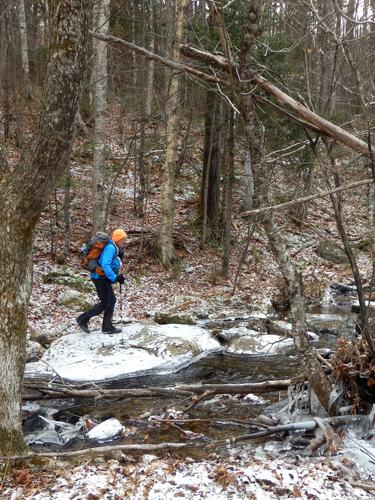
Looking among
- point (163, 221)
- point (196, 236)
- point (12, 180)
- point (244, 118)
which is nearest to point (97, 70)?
point (163, 221)

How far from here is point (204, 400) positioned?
6.47 meters

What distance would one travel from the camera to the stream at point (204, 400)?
18.1 ft

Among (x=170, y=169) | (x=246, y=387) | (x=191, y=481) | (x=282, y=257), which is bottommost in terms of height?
(x=191, y=481)

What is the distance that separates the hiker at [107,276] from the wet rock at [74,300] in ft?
5.87

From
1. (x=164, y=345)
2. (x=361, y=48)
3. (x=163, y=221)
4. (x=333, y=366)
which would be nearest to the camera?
(x=333, y=366)

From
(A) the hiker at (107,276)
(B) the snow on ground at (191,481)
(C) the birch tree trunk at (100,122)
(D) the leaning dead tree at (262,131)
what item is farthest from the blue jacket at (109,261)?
(B) the snow on ground at (191,481)

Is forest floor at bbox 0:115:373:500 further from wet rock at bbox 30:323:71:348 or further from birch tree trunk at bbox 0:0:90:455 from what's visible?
birch tree trunk at bbox 0:0:90:455

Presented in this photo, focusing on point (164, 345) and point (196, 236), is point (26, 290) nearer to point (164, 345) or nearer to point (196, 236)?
point (164, 345)

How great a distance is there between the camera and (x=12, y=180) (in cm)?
386

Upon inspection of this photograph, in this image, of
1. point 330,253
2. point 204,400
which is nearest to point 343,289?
point 330,253

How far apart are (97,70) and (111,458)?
33.9 ft

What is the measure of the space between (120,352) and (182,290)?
4.78 metres

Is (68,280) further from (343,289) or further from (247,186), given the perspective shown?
(247,186)

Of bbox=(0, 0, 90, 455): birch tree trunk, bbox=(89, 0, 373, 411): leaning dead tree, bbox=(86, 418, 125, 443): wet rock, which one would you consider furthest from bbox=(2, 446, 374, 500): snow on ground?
bbox=(89, 0, 373, 411): leaning dead tree
